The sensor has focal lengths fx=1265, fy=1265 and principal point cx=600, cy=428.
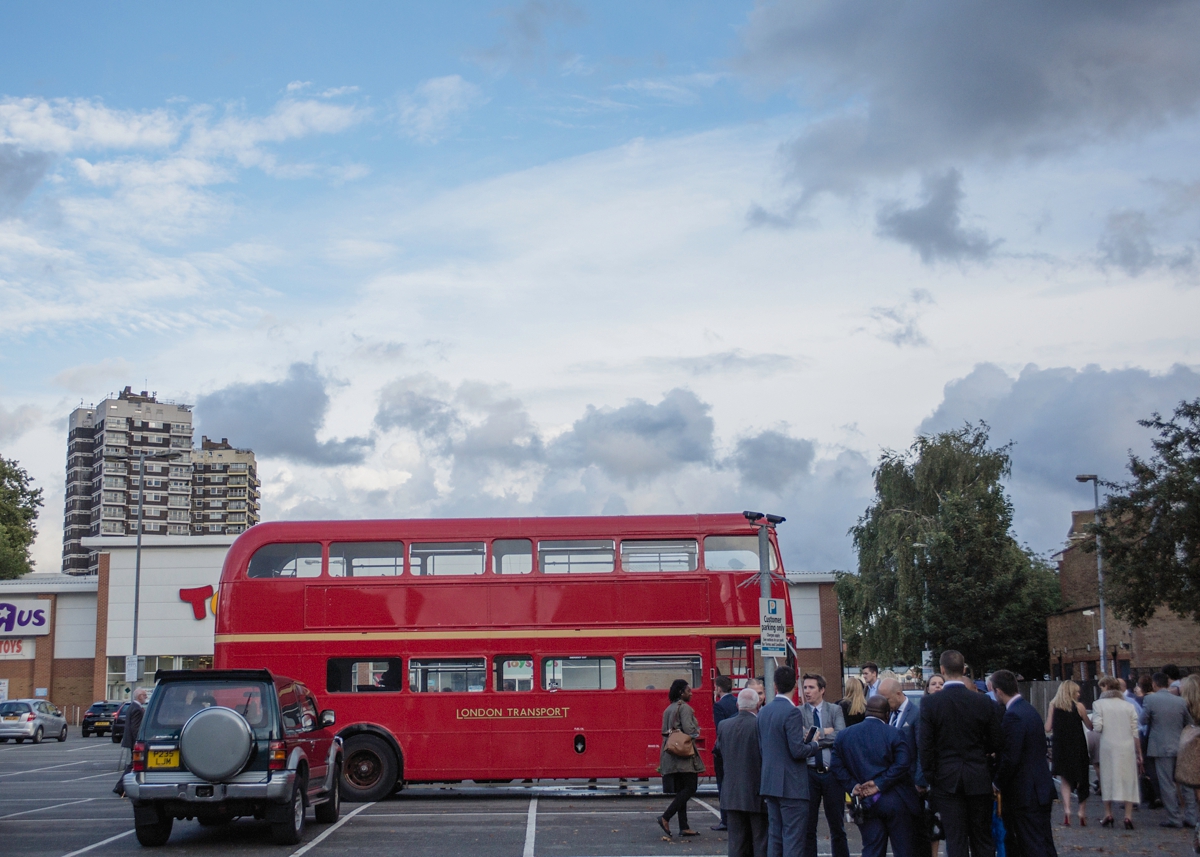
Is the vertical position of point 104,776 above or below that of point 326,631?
below

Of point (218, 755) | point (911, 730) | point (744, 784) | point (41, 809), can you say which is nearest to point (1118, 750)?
point (911, 730)

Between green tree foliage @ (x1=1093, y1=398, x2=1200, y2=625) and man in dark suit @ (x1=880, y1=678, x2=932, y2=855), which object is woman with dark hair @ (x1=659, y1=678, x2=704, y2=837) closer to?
man in dark suit @ (x1=880, y1=678, x2=932, y2=855)

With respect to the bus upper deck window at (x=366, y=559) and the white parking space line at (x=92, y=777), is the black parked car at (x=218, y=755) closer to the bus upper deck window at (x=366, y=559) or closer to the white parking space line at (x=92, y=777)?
the bus upper deck window at (x=366, y=559)

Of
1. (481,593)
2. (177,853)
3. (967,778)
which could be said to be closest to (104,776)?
(481,593)

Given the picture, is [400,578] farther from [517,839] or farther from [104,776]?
[104,776]

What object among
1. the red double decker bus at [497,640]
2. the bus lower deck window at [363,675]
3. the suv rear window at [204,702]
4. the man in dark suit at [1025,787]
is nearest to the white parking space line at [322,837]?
the suv rear window at [204,702]

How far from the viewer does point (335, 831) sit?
1545cm

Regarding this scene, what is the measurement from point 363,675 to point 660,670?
465 cm

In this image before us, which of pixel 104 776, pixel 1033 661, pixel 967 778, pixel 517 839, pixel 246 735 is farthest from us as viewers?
pixel 1033 661

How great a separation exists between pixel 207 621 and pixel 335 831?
40.8m

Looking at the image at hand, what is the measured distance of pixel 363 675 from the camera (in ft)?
65.0

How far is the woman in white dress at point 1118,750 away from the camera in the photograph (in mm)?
15078

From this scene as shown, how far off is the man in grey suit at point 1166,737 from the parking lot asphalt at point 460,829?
45 centimetres

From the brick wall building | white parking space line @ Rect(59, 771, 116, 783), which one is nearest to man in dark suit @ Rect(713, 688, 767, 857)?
white parking space line @ Rect(59, 771, 116, 783)
